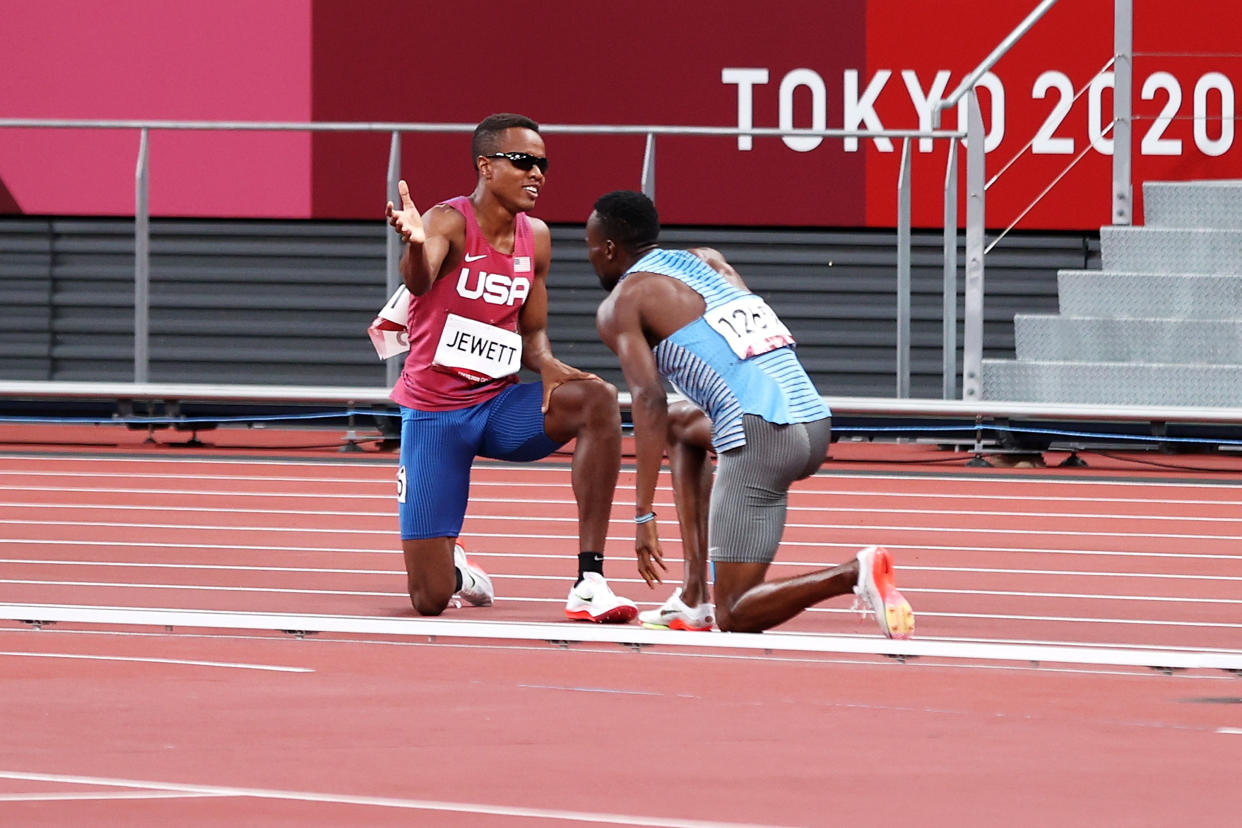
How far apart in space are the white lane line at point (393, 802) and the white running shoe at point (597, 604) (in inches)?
102

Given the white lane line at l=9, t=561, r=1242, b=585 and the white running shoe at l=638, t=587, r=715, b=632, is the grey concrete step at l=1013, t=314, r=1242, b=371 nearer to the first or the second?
the white lane line at l=9, t=561, r=1242, b=585

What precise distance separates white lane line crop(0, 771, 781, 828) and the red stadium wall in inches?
376

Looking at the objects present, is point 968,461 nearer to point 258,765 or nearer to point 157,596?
point 157,596

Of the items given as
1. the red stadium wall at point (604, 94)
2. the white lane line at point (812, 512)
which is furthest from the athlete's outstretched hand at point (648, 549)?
the red stadium wall at point (604, 94)

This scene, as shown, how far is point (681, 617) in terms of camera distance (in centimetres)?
708

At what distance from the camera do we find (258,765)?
4.90 m

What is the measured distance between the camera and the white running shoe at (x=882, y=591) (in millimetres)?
6316

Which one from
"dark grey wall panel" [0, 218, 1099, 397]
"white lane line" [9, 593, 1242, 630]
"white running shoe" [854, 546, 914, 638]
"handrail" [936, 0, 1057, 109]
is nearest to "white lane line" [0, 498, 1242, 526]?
"white lane line" [9, 593, 1242, 630]

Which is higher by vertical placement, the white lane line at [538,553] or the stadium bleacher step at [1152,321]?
the stadium bleacher step at [1152,321]

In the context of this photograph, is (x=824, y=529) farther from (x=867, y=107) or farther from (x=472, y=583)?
(x=867, y=107)

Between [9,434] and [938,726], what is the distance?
10076 mm

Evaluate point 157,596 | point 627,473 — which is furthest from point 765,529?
point 627,473

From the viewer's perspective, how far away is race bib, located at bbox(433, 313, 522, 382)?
24.7 ft

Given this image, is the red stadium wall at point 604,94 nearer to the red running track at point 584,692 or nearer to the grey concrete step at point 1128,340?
the grey concrete step at point 1128,340
